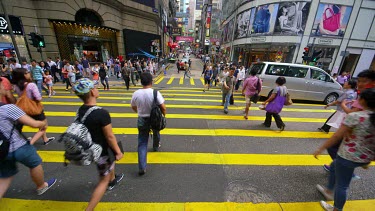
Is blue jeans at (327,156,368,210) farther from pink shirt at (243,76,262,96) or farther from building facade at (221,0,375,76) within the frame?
building facade at (221,0,375,76)

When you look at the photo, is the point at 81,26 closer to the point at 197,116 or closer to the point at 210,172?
the point at 197,116

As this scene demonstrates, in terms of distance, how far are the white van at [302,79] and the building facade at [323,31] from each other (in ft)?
48.9

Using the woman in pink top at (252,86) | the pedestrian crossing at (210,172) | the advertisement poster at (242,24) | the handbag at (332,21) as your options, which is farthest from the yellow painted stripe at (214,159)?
the advertisement poster at (242,24)

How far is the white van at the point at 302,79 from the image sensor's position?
8.33 metres

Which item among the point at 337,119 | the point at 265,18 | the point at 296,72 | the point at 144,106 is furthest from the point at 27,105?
→ the point at 265,18

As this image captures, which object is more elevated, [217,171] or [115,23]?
[115,23]

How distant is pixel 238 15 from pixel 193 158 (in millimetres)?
35058

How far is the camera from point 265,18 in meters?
24.1

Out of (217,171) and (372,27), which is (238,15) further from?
(217,171)

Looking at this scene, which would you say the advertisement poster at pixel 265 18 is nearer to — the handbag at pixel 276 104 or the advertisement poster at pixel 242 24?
the advertisement poster at pixel 242 24

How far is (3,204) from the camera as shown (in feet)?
7.55

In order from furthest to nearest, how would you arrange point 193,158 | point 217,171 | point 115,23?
point 115,23, point 193,158, point 217,171

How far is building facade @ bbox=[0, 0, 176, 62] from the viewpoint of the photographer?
536 inches

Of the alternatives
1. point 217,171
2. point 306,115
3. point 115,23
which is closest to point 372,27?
point 306,115
